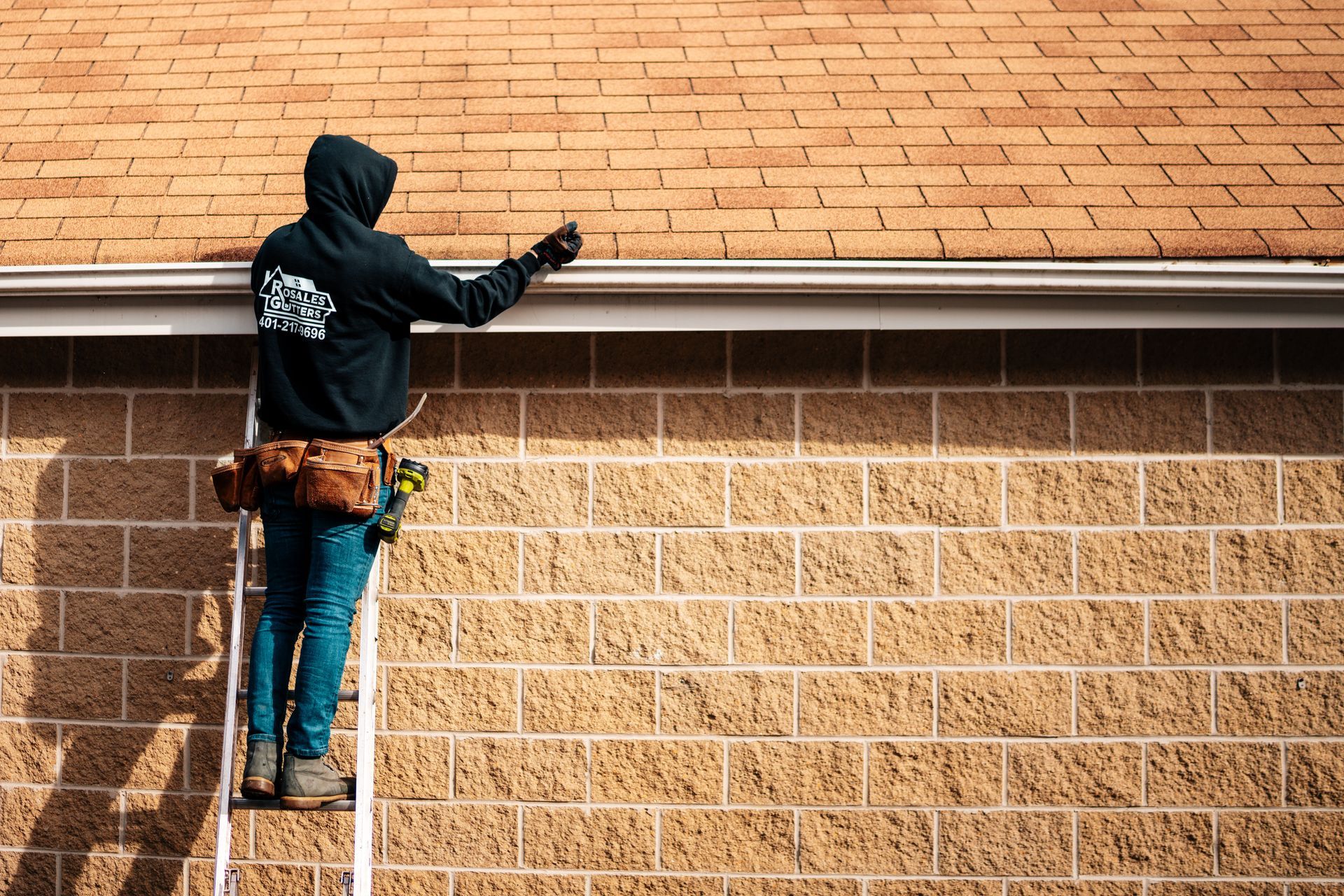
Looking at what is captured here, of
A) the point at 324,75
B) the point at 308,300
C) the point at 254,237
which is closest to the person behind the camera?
the point at 308,300

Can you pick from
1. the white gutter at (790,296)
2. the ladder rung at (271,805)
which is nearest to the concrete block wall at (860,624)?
the white gutter at (790,296)

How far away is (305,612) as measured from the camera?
3.59 m

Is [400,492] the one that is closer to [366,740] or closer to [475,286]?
[475,286]

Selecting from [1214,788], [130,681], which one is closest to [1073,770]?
[1214,788]

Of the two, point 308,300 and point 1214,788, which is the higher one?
point 308,300

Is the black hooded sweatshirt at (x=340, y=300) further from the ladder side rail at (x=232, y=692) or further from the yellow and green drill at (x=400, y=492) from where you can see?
the ladder side rail at (x=232, y=692)

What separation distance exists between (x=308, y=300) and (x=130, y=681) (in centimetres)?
183

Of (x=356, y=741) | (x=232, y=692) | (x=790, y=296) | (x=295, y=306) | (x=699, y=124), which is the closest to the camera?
(x=295, y=306)

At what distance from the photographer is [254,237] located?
13.5 feet

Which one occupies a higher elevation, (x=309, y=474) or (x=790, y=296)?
(x=790, y=296)

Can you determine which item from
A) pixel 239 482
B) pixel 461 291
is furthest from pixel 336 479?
pixel 461 291

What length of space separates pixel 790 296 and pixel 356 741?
2.35m

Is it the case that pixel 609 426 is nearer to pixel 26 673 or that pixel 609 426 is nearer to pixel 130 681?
pixel 130 681

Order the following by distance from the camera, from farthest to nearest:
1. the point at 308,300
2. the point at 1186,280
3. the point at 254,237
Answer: the point at 254,237 < the point at 1186,280 < the point at 308,300
